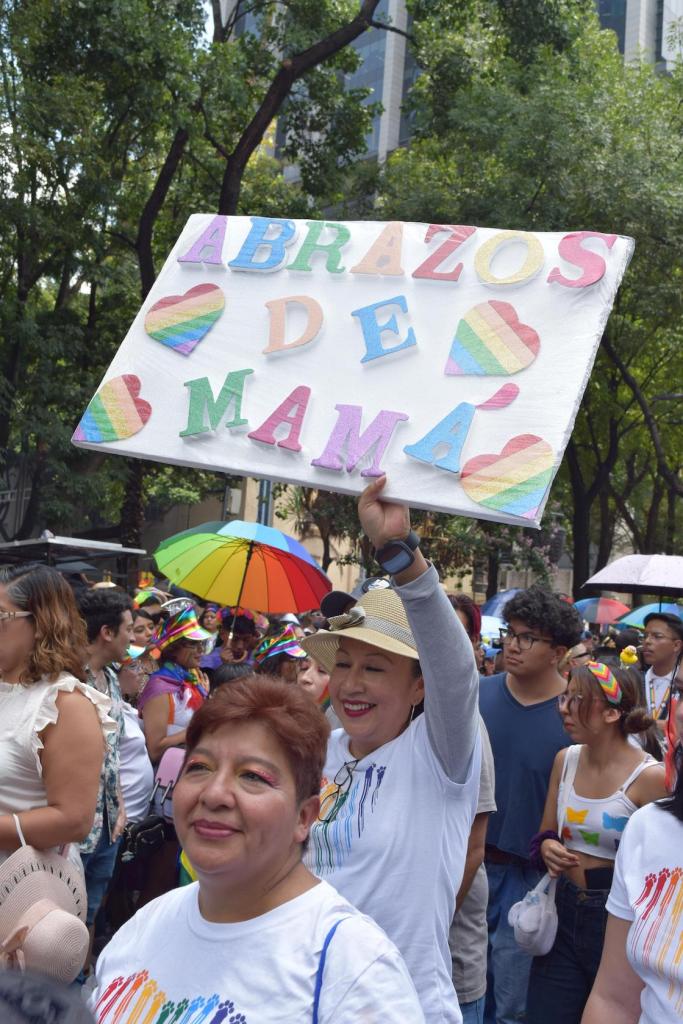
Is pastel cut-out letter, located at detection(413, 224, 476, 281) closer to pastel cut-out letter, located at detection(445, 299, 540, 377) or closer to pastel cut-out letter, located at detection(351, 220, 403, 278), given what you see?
pastel cut-out letter, located at detection(351, 220, 403, 278)

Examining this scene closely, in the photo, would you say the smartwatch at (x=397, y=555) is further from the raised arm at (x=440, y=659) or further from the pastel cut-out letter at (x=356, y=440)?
the pastel cut-out letter at (x=356, y=440)

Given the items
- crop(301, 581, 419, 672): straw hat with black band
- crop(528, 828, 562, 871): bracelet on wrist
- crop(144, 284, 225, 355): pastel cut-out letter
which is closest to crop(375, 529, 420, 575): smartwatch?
crop(301, 581, 419, 672): straw hat with black band

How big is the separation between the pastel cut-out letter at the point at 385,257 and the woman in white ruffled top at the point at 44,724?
1383 mm

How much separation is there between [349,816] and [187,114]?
42.3ft

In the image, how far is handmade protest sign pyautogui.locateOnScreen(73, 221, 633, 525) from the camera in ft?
10.1

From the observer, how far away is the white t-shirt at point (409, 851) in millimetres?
2650

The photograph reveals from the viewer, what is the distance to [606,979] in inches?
105

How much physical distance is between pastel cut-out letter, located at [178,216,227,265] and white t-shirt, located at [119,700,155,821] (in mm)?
2703

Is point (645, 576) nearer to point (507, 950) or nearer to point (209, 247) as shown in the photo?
point (507, 950)

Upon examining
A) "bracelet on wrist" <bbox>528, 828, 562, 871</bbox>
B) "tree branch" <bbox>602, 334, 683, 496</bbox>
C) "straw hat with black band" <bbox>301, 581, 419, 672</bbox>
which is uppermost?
"tree branch" <bbox>602, 334, 683, 496</bbox>

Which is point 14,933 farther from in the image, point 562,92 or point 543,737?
point 562,92

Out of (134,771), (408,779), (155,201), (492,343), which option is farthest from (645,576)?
(155,201)

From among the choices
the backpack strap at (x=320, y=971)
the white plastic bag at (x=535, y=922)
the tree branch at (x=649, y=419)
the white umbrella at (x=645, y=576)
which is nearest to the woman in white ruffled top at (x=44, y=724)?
the backpack strap at (x=320, y=971)

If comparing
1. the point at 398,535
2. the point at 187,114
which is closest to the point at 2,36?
the point at 187,114
